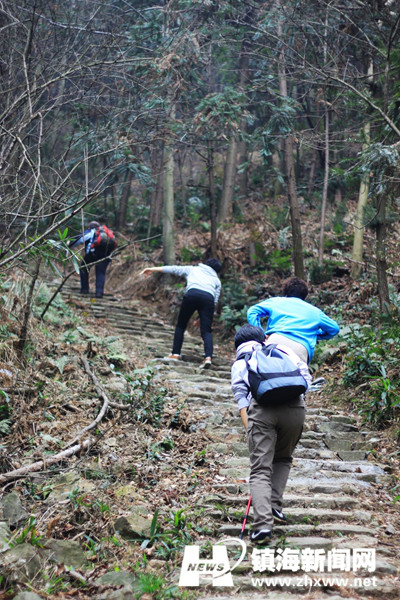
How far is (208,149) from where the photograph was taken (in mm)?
12656

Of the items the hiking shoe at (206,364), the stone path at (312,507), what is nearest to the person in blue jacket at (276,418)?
the stone path at (312,507)

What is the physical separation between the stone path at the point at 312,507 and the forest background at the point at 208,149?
2.72 ft

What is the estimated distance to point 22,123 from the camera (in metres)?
6.38

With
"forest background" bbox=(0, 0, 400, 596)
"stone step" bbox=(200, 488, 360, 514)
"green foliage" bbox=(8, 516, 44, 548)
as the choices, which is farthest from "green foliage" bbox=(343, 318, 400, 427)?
"green foliage" bbox=(8, 516, 44, 548)

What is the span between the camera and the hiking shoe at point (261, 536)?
3.73 metres

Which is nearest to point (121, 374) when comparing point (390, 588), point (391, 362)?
point (391, 362)

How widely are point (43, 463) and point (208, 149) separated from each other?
31.8 feet

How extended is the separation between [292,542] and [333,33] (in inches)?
407

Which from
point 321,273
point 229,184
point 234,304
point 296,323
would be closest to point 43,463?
point 296,323

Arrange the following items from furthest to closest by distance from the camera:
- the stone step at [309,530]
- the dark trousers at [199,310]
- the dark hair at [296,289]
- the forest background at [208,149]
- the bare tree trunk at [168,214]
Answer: the bare tree trunk at [168,214] < the dark trousers at [199,310] < the forest background at [208,149] < the dark hair at [296,289] < the stone step at [309,530]

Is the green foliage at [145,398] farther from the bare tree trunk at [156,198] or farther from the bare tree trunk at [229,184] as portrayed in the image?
the bare tree trunk at [156,198]

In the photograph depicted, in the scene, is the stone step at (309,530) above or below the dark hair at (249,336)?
below

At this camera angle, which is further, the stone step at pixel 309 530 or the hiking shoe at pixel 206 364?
the hiking shoe at pixel 206 364

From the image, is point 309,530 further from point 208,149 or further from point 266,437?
point 208,149
